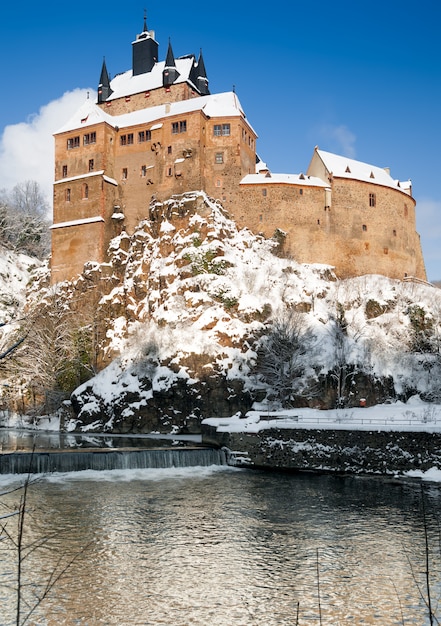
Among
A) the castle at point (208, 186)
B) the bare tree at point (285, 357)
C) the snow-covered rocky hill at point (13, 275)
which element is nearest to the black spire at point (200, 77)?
the castle at point (208, 186)

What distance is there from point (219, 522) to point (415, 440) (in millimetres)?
14879

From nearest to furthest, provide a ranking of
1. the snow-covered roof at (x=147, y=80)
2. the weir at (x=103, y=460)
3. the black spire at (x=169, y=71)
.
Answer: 1. the weir at (x=103, y=460)
2. the black spire at (x=169, y=71)
3. the snow-covered roof at (x=147, y=80)

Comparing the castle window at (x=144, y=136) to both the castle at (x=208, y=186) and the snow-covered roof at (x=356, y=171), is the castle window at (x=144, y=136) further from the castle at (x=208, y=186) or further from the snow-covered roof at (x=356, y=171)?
the snow-covered roof at (x=356, y=171)

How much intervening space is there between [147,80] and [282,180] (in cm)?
2191

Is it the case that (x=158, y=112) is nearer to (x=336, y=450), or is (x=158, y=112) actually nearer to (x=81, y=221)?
(x=81, y=221)

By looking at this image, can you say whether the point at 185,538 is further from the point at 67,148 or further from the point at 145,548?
the point at 67,148

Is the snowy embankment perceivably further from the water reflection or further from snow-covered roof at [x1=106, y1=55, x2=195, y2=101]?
snow-covered roof at [x1=106, y1=55, x2=195, y2=101]

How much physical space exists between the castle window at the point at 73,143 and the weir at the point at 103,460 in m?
43.8

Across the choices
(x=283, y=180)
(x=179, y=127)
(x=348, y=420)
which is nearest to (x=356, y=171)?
(x=283, y=180)

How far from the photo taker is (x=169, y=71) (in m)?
67.4

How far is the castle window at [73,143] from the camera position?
66688 mm

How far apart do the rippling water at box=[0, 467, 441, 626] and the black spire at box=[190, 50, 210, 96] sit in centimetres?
5241

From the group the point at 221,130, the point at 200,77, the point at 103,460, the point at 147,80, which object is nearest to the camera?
the point at 103,460

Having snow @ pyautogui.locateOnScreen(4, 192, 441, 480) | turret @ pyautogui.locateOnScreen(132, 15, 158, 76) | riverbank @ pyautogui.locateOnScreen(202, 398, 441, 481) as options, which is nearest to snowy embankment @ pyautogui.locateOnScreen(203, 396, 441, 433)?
riverbank @ pyautogui.locateOnScreen(202, 398, 441, 481)
